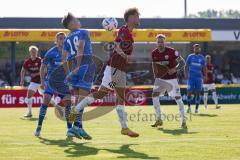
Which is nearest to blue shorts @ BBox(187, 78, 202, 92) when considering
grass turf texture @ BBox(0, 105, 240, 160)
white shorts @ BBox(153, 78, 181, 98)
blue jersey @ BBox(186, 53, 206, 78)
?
blue jersey @ BBox(186, 53, 206, 78)

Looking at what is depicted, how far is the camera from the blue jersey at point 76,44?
12.5 meters

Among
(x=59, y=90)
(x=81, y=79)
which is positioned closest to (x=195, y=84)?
(x=59, y=90)

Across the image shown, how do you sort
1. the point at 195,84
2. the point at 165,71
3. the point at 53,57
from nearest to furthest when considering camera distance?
the point at 53,57
the point at 165,71
the point at 195,84

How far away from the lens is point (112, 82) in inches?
498

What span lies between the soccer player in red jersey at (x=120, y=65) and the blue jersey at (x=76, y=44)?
487 millimetres

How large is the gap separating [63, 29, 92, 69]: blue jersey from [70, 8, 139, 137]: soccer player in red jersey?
19.2 inches

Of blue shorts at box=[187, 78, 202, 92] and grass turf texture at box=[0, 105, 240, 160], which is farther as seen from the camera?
blue shorts at box=[187, 78, 202, 92]

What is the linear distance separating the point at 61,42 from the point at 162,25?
35.4m

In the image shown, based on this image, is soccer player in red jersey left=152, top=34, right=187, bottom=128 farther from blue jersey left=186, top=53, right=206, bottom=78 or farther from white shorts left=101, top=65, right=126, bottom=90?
blue jersey left=186, top=53, right=206, bottom=78

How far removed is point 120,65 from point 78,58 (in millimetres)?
840

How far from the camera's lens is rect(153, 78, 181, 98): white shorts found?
1642 cm

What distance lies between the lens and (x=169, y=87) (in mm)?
16750

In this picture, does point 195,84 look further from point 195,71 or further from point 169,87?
point 169,87

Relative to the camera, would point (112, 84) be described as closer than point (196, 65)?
Yes
